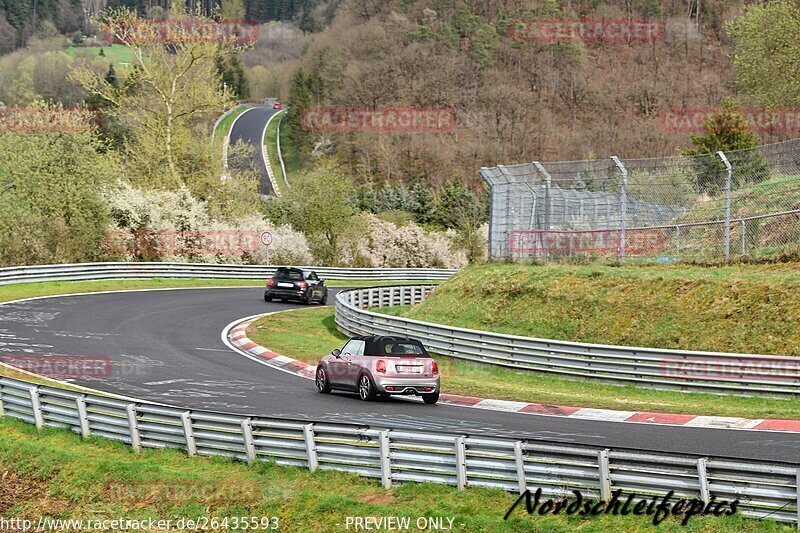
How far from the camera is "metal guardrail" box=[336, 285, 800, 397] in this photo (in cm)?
1989

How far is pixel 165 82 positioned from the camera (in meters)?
59.5

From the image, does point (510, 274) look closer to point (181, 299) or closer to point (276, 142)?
point (181, 299)

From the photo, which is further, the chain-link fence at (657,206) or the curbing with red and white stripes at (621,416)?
the chain-link fence at (657,206)

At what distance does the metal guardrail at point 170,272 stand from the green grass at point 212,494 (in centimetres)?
2603

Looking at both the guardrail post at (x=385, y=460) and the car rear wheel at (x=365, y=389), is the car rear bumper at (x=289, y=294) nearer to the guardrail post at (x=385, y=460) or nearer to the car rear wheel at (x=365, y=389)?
the car rear wheel at (x=365, y=389)

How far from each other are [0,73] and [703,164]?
179 m

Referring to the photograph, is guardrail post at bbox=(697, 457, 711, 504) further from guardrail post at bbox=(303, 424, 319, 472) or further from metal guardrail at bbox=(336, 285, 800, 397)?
metal guardrail at bbox=(336, 285, 800, 397)

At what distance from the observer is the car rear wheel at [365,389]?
Result: 19109 millimetres

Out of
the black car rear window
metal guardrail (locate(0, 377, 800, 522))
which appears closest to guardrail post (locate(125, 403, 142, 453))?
metal guardrail (locate(0, 377, 800, 522))

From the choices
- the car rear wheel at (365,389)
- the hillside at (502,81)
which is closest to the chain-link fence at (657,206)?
the car rear wheel at (365,389)

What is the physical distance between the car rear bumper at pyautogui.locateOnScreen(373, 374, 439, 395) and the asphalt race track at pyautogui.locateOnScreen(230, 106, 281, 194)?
83.7m

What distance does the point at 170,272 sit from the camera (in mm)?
48906

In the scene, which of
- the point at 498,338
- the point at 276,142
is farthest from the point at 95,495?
the point at 276,142

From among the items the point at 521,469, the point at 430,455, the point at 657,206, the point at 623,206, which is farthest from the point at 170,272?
the point at 521,469
